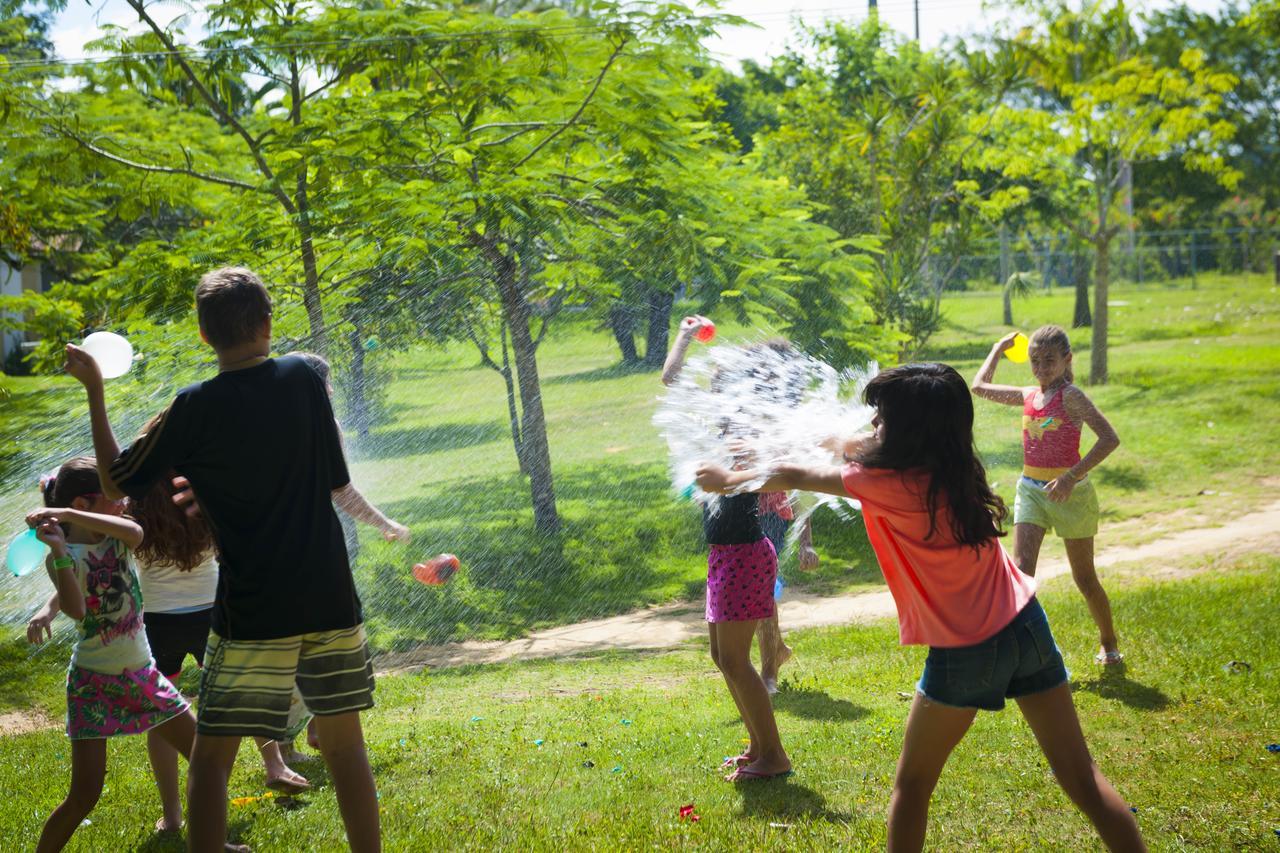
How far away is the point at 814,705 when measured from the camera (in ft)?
18.4

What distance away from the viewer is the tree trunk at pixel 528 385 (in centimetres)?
1141

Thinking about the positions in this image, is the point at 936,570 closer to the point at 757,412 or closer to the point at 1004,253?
the point at 757,412

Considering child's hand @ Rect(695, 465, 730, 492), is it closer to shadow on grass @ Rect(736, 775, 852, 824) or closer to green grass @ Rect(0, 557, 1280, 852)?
green grass @ Rect(0, 557, 1280, 852)

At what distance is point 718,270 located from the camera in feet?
37.1

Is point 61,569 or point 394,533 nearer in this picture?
point 61,569

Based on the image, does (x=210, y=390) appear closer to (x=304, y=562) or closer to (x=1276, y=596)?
(x=304, y=562)

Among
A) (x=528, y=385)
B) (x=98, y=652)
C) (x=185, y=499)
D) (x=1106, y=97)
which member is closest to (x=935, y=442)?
(x=185, y=499)

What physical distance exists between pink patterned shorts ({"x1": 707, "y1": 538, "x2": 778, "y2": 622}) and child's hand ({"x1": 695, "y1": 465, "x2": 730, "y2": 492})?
128cm

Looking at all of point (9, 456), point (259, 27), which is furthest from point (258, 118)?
point (9, 456)

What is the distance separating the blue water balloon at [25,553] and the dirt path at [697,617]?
198 inches

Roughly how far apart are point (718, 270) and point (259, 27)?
458cm

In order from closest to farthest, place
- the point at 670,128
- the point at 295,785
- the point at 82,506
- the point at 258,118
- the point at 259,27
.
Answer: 1. the point at 82,506
2. the point at 295,785
3. the point at 259,27
4. the point at 670,128
5. the point at 258,118

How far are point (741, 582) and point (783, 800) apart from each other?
788 mm

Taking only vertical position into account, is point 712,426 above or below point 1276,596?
above
